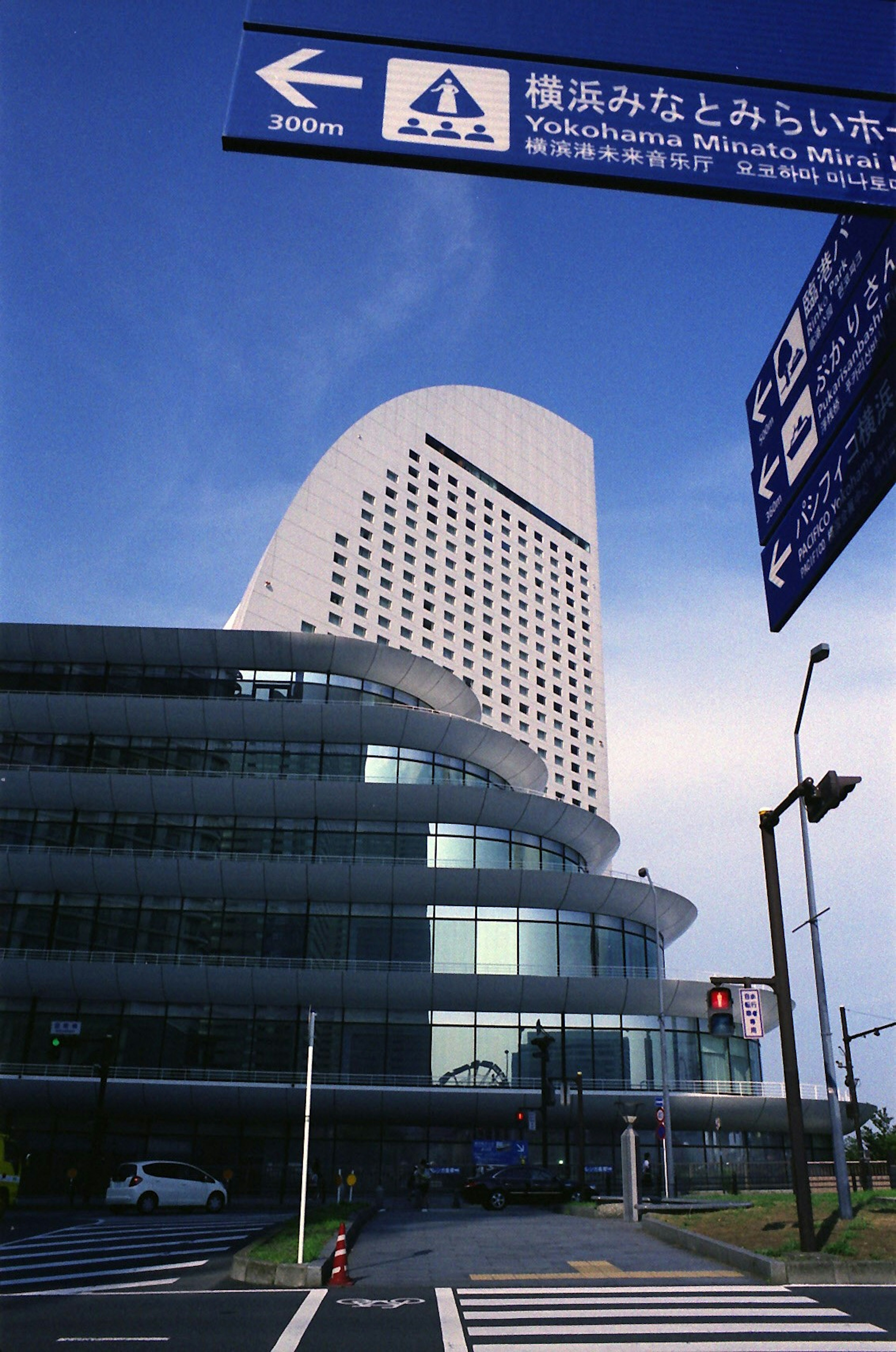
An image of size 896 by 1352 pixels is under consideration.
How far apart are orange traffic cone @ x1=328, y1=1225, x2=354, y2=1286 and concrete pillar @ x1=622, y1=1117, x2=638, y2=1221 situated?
11.6m

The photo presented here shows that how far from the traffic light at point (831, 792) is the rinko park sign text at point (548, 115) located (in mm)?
10142

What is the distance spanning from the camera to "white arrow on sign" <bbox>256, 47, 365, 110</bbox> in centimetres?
514

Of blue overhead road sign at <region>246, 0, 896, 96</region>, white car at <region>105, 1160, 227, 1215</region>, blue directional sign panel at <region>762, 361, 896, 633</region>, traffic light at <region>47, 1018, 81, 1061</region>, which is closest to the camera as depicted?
blue overhead road sign at <region>246, 0, 896, 96</region>

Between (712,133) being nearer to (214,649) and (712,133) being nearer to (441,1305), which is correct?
(441,1305)

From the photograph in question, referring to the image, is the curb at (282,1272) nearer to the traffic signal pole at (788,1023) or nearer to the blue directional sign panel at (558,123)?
the traffic signal pole at (788,1023)

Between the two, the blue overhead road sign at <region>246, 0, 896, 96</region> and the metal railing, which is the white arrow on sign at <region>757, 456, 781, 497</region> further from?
the metal railing

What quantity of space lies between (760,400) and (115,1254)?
1957 cm

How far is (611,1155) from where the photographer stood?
42.4 m

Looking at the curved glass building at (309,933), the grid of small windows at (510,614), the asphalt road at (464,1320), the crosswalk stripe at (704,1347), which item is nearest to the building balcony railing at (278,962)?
the curved glass building at (309,933)

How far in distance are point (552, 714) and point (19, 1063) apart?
5271 centimetres

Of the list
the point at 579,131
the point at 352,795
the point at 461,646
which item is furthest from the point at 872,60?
the point at 461,646

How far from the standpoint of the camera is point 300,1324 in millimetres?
11398

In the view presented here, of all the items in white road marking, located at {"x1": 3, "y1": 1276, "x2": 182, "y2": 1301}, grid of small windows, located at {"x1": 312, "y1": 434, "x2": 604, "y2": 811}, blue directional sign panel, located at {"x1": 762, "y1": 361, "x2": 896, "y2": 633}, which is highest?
grid of small windows, located at {"x1": 312, "y1": 434, "x2": 604, "y2": 811}

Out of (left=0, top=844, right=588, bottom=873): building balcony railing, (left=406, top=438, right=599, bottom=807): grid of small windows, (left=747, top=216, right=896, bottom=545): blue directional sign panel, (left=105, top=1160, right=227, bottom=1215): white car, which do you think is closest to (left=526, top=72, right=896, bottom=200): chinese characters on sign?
(left=747, top=216, right=896, bottom=545): blue directional sign panel
